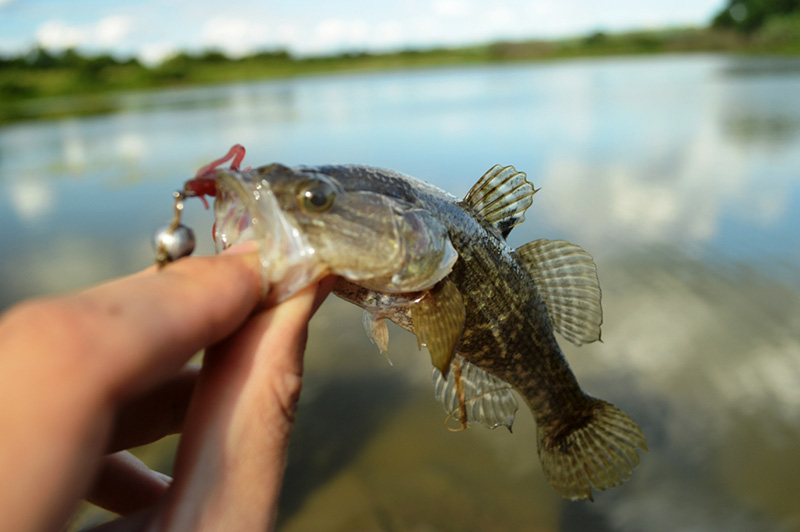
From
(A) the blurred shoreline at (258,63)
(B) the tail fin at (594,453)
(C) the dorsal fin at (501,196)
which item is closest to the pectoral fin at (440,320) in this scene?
(C) the dorsal fin at (501,196)

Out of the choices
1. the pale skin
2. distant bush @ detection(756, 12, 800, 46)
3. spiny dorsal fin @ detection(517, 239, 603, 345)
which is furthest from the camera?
distant bush @ detection(756, 12, 800, 46)

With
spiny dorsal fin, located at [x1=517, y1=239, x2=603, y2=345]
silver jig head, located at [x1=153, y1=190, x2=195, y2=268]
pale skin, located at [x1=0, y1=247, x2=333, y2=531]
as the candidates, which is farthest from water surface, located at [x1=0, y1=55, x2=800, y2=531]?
silver jig head, located at [x1=153, y1=190, x2=195, y2=268]

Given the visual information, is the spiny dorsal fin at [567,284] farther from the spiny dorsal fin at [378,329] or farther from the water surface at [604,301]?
the water surface at [604,301]

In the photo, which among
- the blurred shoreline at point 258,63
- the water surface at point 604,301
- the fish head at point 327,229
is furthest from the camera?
the blurred shoreline at point 258,63

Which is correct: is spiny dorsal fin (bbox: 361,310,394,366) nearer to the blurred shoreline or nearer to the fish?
the fish

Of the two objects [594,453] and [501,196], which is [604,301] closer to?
[594,453]

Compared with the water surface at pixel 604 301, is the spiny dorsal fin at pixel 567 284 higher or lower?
higher

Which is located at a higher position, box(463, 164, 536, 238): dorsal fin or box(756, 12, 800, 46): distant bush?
box(756, 12, 800, 46): distant bush

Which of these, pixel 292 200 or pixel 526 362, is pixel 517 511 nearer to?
pixel 526 362
